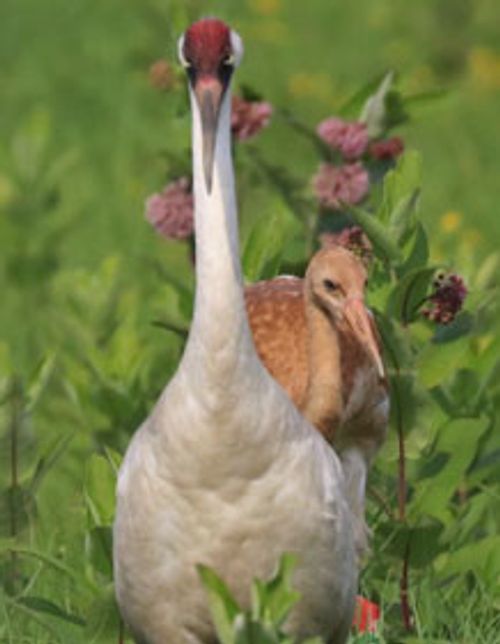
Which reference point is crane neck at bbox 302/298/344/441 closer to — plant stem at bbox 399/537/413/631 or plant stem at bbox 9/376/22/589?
plant stem at bbox 399/537/413/631

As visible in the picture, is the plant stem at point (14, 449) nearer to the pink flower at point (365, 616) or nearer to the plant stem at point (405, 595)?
the pink flower at point (365, 616)

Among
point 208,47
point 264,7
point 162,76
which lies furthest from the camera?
point 264,7

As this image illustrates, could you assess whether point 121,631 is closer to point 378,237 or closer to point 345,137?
point 378,237

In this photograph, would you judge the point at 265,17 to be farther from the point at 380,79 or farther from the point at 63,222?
the point at 380,79

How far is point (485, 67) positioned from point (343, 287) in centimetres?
845

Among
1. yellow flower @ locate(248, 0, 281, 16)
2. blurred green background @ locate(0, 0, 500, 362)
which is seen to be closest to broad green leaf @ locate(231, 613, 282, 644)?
blurred green background @ locate(0, 0, 500, 362)

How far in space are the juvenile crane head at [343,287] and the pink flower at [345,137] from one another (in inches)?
27.8

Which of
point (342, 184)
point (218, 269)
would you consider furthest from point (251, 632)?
point (342, 184)

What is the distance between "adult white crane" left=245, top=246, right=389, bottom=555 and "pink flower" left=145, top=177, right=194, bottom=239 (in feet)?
0.80

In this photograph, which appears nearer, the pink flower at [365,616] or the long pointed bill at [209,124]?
the long pointed bill at [209,124]

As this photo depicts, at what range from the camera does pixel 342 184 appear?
6.45 metres

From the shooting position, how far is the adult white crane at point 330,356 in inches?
224

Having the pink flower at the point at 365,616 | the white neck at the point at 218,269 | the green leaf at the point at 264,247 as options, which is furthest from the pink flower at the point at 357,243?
the white neck at the point at 218,269

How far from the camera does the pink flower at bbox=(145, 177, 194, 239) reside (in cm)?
635
